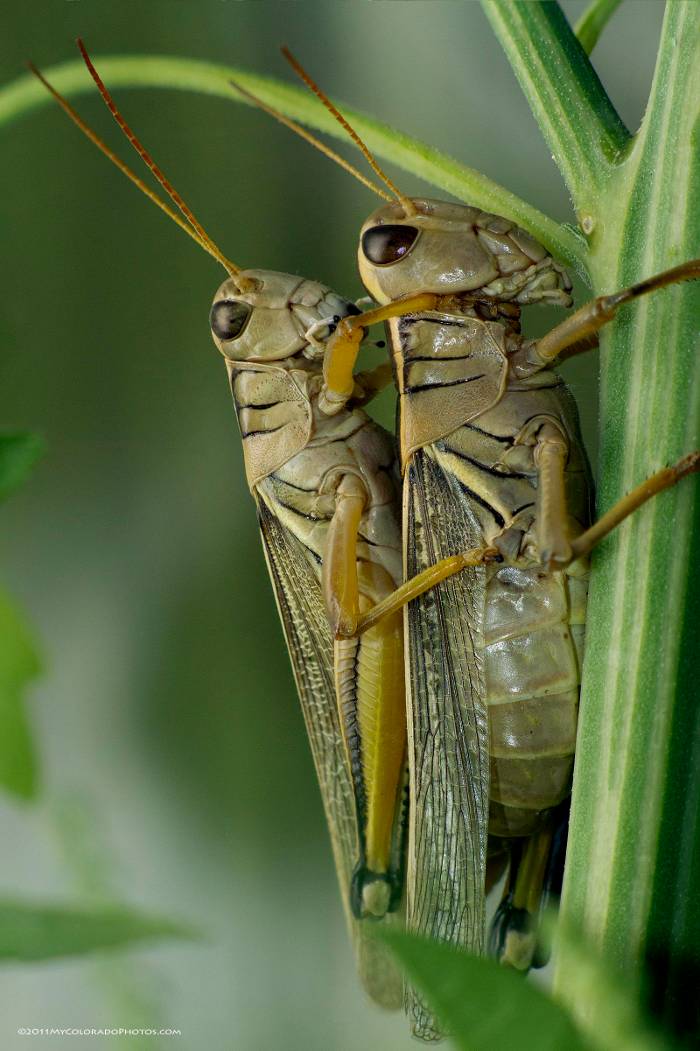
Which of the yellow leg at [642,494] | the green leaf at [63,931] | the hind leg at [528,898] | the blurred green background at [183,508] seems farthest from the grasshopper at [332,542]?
the blurred green background at [183,508]

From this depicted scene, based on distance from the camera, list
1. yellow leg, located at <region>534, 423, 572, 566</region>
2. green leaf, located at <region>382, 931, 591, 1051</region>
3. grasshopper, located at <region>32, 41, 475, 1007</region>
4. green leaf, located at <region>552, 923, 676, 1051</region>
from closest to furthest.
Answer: green leaf, located at <region>382, 931, 591, 1051</region>, green leaf, located at <region>552, 923, 676, 1051</region>, yellow leg, located at <region>534, 423, 572, 566</region>, grasshopper, located at <region>32, 41, 475, 1007</region>

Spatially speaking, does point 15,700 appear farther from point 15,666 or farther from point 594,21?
point 594,21

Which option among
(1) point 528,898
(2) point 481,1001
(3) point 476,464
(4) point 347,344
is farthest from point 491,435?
(2) point 481,1001

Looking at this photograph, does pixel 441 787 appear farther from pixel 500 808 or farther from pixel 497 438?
pixel 497 438

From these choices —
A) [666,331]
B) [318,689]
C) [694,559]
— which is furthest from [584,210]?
[318,689]

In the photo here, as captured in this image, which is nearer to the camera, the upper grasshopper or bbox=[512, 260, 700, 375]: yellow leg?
bbox=[512, 260, 700, 375]: yellow leg

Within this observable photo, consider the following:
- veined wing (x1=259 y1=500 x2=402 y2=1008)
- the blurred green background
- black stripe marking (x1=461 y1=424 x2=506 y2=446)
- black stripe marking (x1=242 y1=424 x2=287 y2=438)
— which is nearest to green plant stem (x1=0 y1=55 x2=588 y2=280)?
black stripe marking (x1=461 y1=424 x2=506 y2=446)

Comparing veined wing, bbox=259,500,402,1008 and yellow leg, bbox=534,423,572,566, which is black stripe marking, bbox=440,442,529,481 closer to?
yellow leg, bbox=534,423,572,566

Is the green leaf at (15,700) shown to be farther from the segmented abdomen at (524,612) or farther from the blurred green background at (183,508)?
the blurred green background at (183,508)
